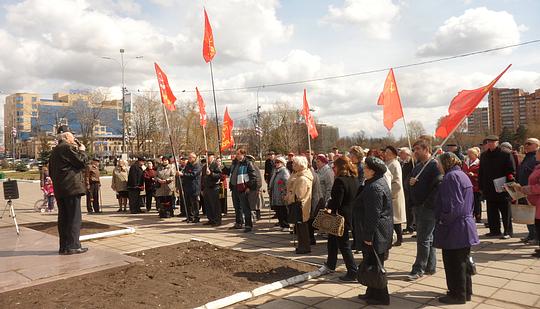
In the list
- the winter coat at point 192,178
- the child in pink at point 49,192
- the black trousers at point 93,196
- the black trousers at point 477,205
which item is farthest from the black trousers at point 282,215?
the child in pink at point 49,192

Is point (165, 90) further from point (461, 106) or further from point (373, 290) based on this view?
point (373, 290)

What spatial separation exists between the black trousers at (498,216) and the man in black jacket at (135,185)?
10294 mm

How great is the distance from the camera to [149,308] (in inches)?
183

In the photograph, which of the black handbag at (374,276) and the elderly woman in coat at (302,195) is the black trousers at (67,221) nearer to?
the elderly woman in coat at (302,195)

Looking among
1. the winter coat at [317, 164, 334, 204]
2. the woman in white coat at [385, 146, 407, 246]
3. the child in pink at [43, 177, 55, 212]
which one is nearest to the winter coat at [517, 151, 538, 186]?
the woman in white coat at [385, 146, 407, 246]

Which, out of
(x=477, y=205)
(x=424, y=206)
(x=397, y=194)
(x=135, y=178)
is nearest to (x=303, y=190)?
(x=397, y=194)

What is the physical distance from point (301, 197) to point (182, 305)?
320 cm

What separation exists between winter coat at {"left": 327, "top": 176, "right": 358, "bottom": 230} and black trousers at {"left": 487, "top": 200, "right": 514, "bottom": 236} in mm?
4254

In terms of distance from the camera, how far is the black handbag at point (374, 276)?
4781 mm

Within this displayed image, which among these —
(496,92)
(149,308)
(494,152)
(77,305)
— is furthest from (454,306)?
(496,92)

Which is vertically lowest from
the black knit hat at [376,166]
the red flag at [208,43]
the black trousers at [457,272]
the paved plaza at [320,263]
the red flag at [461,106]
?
the paved plaza at [320,263]

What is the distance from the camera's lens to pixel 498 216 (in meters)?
8.72

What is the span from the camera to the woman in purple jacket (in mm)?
4840

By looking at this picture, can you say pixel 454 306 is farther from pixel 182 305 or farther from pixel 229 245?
pixel 229 245
